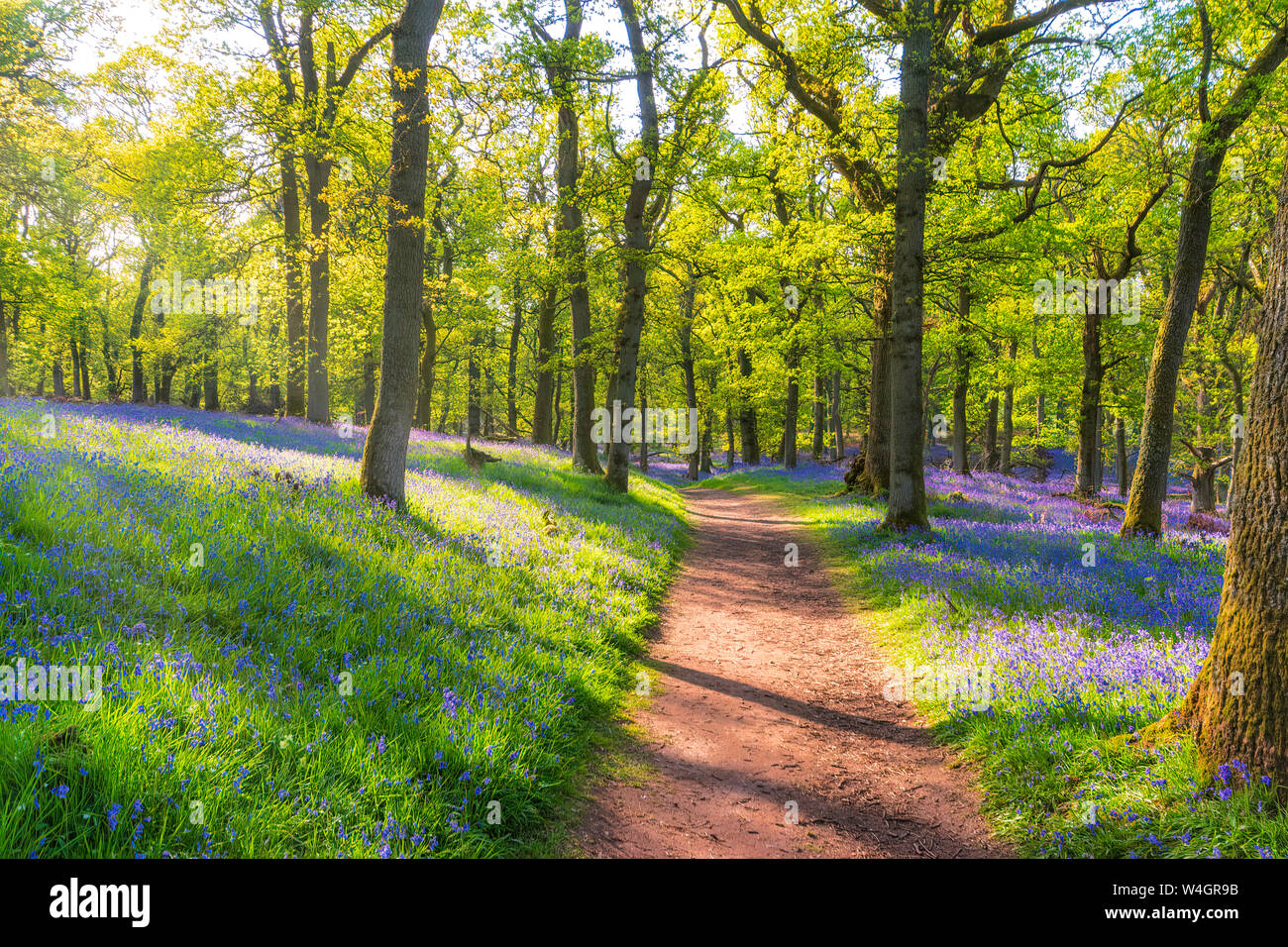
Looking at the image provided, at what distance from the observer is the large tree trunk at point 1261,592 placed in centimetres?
343

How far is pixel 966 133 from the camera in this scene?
14062 mm

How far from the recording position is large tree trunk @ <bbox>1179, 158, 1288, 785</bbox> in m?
3.43

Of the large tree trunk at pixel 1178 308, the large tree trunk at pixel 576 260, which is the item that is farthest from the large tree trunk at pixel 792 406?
the large tree trunk at pixel 1178 308

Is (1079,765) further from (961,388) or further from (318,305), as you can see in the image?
(961,388)

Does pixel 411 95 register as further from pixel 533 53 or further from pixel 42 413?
pixel 42 413

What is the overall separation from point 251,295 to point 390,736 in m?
30.4

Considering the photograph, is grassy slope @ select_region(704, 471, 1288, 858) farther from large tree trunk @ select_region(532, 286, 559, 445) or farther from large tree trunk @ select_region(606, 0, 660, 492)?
large tree trunk @ select_region(532, 286, 559, 445)

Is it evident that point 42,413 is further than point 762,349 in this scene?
No

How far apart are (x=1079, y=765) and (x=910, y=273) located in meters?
10.6

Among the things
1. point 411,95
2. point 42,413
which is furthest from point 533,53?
point 42,413

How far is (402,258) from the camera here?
356 inches

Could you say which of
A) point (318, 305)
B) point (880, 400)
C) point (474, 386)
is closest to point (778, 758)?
point (880, 400)

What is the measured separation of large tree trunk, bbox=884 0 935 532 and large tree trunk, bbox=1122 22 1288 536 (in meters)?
4.71
